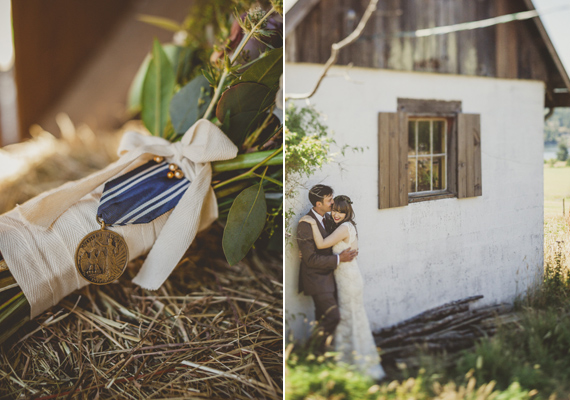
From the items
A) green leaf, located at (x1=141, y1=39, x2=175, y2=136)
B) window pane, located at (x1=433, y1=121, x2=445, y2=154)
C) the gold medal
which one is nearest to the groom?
window pane, located at (x1=433, y1=121, x2=445, y2=154)

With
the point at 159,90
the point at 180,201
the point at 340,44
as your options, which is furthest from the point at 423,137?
the point at 159,90

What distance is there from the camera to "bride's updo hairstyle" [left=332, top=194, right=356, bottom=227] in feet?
1.07

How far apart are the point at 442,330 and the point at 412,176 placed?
0.13 meters

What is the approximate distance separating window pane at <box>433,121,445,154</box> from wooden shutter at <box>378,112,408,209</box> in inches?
1.2

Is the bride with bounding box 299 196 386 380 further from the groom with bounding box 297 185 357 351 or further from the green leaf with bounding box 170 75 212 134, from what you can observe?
the green leaf with bounding box 170 75 212 134

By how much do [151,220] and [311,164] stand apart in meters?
0.20

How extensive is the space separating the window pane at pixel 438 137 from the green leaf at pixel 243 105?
0.59 feet

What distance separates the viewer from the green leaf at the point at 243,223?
389 mm

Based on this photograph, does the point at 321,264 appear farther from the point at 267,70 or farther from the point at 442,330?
the point at 267,70

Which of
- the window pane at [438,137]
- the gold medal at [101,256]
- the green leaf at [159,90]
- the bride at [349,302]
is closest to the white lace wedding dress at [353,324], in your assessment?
the bride at [349,302]

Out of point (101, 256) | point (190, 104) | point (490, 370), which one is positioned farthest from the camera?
point (190, 104)

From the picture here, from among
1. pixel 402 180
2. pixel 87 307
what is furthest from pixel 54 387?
pixel 402 180

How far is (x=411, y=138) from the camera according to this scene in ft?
1.09

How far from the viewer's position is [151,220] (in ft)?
1.33
